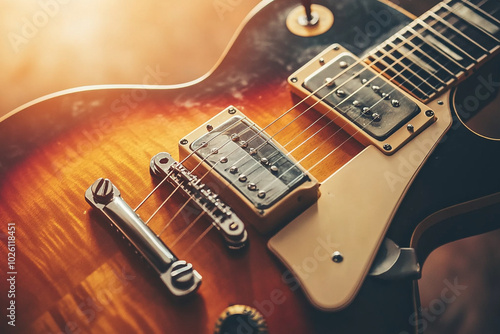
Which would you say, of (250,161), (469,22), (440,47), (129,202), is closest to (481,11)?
(469,22)

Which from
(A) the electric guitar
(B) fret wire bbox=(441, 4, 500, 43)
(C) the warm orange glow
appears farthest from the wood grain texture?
(C) the warm orange glow

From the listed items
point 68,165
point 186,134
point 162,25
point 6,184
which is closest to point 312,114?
point 186,134

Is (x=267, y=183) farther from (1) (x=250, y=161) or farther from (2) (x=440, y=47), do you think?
(2) (x=440, y=47)

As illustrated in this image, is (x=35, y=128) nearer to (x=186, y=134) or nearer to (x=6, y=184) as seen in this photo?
(x=6, y=184)

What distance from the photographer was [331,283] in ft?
2.58

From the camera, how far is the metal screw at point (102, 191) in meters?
0.84

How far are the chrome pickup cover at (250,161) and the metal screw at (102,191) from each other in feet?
0.60

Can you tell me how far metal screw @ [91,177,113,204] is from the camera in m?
0.84

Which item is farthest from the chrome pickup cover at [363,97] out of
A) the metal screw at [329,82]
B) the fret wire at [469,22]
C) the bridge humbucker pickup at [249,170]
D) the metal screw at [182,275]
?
the metal screw at [182,275]

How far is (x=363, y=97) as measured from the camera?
99cm

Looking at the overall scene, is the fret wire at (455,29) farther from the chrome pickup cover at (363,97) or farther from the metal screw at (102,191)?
the metal screw at (102,191)

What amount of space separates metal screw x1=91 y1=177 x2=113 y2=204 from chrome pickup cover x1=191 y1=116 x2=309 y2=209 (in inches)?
7.2

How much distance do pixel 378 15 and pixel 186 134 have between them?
1.95 feet

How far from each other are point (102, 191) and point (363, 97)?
0.59m
